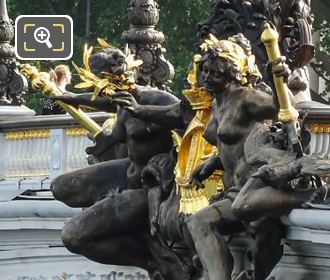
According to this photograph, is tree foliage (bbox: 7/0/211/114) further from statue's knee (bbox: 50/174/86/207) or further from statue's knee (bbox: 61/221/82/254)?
statue's knee (bbox: 61/221/82/254)

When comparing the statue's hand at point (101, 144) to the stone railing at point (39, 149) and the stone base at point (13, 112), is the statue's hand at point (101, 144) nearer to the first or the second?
the stone railing at point (39, 149)

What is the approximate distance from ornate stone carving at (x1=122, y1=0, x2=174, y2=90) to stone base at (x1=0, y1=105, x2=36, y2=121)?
2.65m

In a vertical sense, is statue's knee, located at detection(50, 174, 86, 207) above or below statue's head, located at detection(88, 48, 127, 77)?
below

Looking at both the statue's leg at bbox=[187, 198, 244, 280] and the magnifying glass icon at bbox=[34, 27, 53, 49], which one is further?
the magnifying glass icon at bbox=[34, 27, 53, 49]

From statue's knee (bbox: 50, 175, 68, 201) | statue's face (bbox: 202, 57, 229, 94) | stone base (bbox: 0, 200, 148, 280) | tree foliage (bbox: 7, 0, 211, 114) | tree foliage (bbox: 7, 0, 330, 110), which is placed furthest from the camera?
tree foliage (bbox: 7, 0, 211, 114)

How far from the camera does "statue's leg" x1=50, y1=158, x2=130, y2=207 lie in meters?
23.8

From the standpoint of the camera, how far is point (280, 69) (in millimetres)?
20531

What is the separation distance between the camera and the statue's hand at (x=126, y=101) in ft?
73.7

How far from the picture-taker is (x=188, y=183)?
22078mm

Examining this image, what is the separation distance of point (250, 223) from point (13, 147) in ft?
36.4

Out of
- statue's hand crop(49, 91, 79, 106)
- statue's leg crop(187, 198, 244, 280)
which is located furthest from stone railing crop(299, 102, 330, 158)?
statue's hand crop(49, 91, 79, 106)

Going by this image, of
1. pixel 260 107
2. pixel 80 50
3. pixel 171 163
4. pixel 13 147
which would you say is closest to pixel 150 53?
pixel 13 147

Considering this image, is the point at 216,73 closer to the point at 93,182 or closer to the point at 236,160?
the point at 236,160
